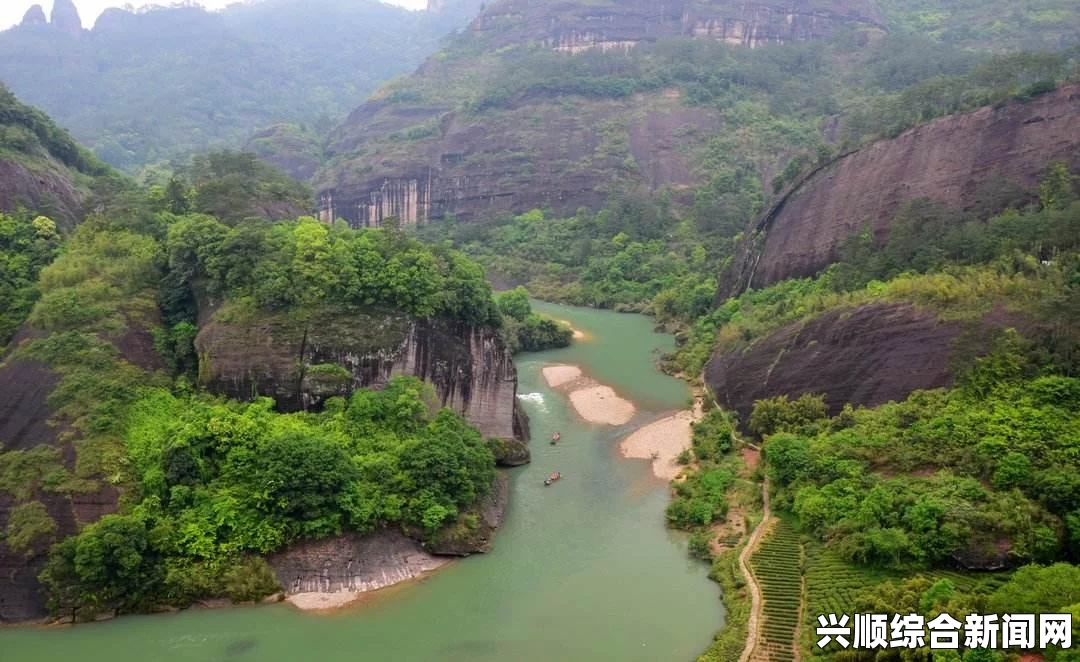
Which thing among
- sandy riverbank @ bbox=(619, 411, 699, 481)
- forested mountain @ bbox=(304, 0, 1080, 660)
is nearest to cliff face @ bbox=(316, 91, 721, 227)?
forested mountain @ bbox=(304, 0, 1080, 660)

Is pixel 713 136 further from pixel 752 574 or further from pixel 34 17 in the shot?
pixel 34 17

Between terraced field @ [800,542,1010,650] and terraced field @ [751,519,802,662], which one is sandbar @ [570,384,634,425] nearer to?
terraced field @ [751,519,802,662]

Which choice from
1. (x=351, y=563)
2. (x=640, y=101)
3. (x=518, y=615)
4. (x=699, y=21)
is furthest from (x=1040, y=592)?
(x=699, y=21)

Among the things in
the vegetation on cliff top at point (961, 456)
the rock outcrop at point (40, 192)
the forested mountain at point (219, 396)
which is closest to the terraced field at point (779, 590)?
the vegetation on cliff top at point (961, 456)

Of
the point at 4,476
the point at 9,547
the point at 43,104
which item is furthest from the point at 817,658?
the point at 43,104

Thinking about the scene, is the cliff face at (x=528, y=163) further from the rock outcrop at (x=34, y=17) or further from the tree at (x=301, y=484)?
the rock outcrop at (x=34, y=17)

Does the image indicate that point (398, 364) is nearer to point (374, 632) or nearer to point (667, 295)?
point (374, 632)
